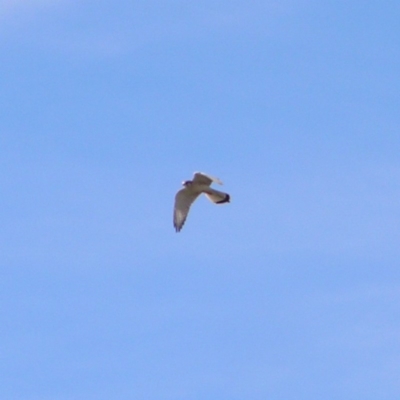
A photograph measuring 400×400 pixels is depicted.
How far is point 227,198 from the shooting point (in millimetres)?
43125

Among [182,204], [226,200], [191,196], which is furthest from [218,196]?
[182,204]

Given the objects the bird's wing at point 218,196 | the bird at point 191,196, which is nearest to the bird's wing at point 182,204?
the bird at point 191,196

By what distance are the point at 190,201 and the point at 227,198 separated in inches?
36.1

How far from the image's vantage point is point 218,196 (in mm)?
43188

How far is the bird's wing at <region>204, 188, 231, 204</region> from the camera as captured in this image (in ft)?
141

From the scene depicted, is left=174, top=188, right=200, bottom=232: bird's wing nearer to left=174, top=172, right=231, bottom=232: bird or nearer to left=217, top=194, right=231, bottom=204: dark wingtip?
left=174, top=172, right=231, bottom=232: bird

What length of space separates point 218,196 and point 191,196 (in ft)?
2.12

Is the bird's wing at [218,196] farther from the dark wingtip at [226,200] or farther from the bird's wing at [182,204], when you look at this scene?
the bird's wing at [182,204]

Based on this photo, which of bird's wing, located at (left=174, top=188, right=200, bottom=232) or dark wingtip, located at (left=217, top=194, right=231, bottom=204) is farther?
bird's wing, located at (left=174, top=188, right=200, bottom=232)

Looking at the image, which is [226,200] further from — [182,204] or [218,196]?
[182,204]

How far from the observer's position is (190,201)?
4344 centimetres

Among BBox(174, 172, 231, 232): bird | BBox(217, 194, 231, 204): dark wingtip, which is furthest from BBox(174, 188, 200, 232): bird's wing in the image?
BBox(217, 194, 231, 204): dark wingtip

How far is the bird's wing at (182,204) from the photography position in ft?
142

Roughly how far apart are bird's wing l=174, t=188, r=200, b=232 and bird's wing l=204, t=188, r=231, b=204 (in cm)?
33
